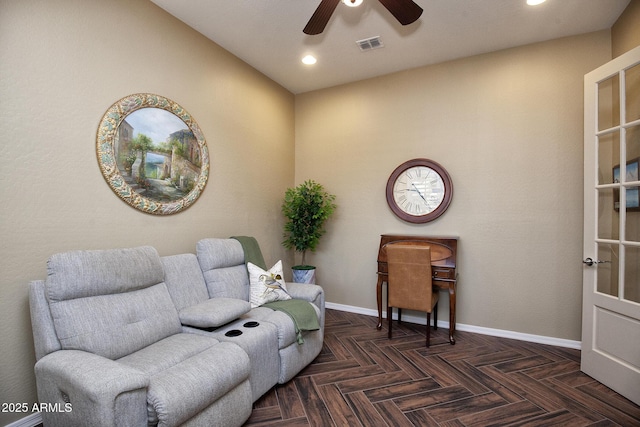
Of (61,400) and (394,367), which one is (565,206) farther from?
(61,400)

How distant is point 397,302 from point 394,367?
0.68m

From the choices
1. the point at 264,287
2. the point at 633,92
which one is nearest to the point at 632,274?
the point at 633,92

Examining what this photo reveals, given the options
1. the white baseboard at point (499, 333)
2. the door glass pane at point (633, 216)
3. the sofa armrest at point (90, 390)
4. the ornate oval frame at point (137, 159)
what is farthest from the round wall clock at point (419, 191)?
the sofa armrest at point (90, 390)

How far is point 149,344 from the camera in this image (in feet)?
6.35

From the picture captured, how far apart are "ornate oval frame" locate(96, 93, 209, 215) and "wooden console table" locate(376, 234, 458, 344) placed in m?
2.08

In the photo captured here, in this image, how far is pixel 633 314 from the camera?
2.15 meters

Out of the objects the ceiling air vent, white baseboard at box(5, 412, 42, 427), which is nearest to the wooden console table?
the ceiling air vent

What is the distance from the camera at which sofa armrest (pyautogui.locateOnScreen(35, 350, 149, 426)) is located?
130cm

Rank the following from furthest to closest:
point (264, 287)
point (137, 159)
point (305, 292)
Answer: point (305, 292) < point (264, 287) < point (137, 159)

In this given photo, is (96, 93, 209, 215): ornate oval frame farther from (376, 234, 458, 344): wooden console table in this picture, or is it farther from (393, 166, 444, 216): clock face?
(393, 166, 444, 216): clock face

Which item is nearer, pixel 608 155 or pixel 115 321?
pixel 115 321

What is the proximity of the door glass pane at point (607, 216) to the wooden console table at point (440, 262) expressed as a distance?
3.77 ft

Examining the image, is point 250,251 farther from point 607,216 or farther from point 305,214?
point 607,216

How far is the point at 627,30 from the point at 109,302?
14.3 feet
